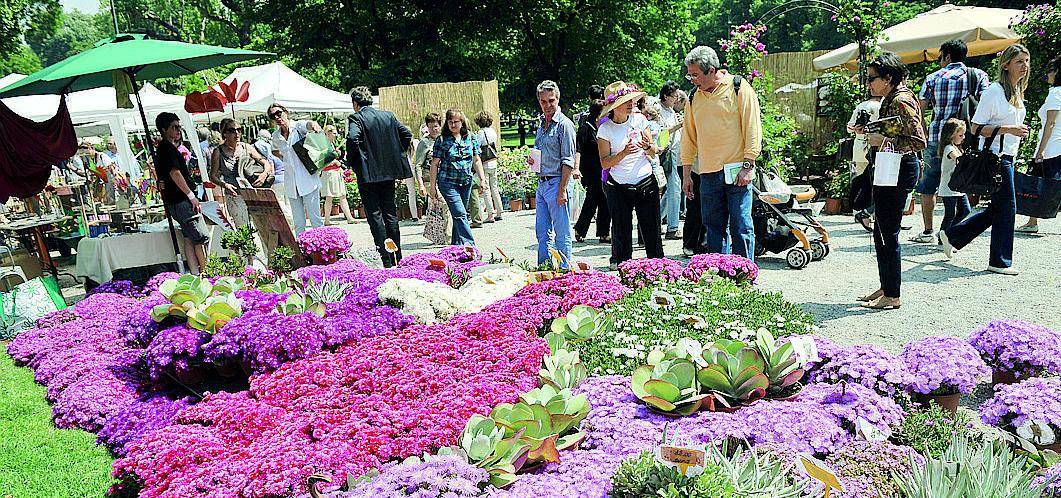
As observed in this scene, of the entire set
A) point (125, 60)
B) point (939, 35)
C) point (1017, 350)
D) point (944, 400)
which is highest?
point (939, 35)

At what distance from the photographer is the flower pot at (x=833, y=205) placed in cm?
1070

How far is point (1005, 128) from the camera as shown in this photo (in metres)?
6.16

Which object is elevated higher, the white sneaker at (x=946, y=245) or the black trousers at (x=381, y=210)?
the black trousers at (x=381, y=210)

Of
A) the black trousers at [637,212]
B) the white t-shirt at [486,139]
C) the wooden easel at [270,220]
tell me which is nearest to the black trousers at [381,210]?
the wooden easel at [270,220]

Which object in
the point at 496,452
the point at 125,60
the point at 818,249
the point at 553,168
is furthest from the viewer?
the point at 818,249

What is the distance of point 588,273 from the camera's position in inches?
211

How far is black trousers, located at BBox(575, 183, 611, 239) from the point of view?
8336 mm

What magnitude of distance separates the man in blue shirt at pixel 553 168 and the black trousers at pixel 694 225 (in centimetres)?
168

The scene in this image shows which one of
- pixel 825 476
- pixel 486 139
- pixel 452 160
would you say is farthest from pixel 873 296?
pixel 486 139

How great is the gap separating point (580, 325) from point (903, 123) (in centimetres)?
275

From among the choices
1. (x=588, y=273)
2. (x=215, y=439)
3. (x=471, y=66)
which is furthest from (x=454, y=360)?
(x=471, y=66)

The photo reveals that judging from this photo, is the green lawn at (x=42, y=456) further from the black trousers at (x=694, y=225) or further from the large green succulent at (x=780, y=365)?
the black trousers at (x=694, y=225)

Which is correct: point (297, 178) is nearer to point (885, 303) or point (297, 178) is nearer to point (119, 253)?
point (119, 253)

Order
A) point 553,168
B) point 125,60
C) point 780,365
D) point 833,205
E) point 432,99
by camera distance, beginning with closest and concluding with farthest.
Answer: point 780,365, point 125,60, point 553,168, point 833,205, point 432,99
